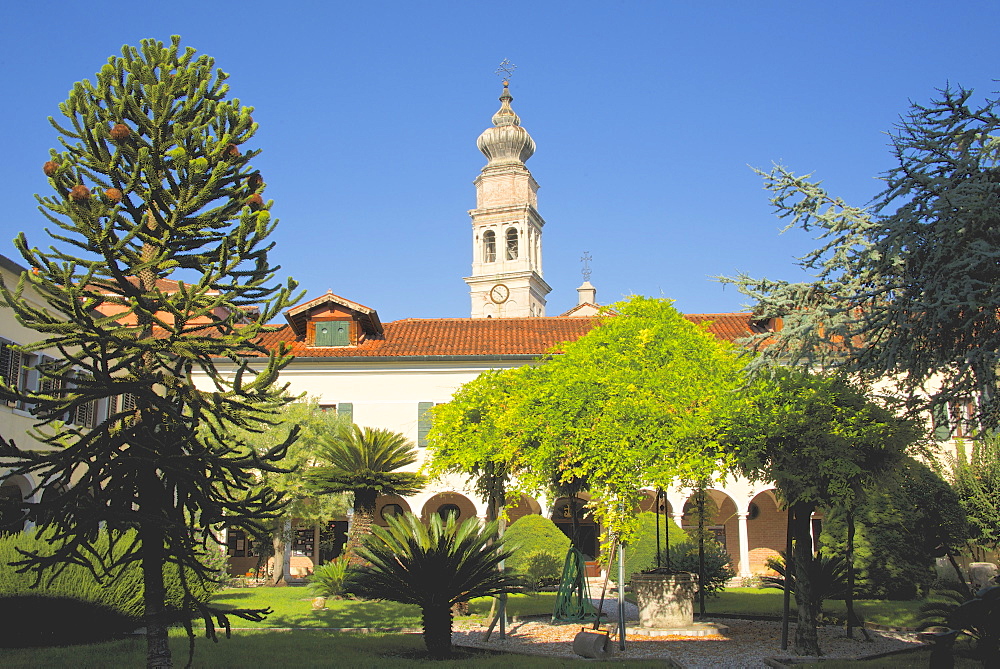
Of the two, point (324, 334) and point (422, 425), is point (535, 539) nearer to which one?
point (422, 425)

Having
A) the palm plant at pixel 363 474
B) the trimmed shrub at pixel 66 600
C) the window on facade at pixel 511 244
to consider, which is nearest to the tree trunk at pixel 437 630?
the trimmed shrub at pixel 66 600

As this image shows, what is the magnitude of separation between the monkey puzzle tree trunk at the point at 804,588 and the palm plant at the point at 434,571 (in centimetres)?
425

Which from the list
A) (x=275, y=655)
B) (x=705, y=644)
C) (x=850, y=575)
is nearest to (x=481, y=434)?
(x=705, y=644)

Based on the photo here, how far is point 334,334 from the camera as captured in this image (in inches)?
1336

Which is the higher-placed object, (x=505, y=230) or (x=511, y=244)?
(x=505, y=230)

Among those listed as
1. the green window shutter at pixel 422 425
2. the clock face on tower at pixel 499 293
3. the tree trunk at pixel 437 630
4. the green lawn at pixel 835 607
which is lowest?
the green lawn at pixel 835 607

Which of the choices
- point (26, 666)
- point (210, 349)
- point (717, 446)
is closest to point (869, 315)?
point (717, 446)

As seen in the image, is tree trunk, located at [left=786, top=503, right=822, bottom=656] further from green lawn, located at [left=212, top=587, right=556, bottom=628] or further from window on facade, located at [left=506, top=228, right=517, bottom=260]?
window on facade, located at [left=506, top=228, right=517, bottom=260]

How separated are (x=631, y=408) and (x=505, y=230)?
61733 millimetres

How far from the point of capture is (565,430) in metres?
14.6

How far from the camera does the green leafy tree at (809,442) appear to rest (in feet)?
41.3

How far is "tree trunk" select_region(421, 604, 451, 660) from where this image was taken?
12.5 metres

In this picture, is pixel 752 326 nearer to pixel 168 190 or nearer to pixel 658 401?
pixel 658 401

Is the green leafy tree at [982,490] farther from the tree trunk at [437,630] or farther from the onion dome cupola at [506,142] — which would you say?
the onion dome cupola at [506,142]
